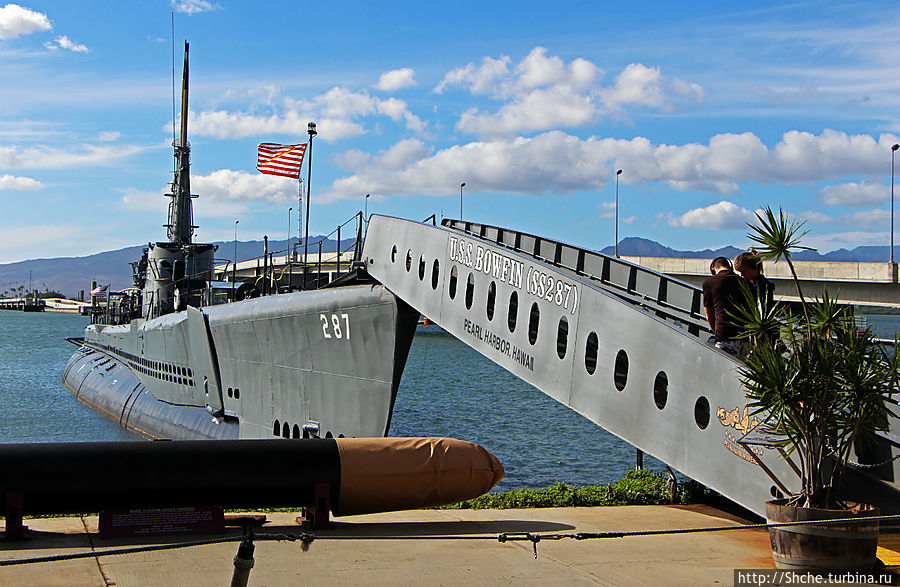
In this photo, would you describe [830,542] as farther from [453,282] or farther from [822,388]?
[453,282]

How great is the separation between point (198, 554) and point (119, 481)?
1022mm

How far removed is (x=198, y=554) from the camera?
23.9 ft

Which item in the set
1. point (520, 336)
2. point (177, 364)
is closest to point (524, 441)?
point (177, 364)

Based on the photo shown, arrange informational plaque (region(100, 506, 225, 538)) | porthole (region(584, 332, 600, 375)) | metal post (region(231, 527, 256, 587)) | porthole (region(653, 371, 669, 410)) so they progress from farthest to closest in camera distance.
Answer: porthole (region(584, 332, 600, 375)), porthole (region(653, 371, 669, 410)), informational plaque (region(100, 506, 225, 538)), metal post (region(231, 527, 256, 587))

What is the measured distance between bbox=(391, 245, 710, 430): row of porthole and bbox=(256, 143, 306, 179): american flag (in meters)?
12.1

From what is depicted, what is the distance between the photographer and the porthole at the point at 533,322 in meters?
11.8

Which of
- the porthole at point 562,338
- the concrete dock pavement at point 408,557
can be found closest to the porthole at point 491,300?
the porthole at point 562,338

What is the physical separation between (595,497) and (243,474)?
4.69 metres

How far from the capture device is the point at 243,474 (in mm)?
7898

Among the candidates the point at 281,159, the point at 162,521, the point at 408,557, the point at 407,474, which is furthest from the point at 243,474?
the point at 281,159

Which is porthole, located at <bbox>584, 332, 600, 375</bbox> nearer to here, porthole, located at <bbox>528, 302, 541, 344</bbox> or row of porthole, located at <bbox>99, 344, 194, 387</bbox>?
porthole, located at <bbox>528, 302, 541, 344</bbox>

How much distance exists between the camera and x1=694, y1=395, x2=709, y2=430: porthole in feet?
29.3

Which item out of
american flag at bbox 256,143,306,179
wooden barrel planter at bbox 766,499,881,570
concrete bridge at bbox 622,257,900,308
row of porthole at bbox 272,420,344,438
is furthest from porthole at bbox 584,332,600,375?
concrete bridge at bbox 622,257,900,308

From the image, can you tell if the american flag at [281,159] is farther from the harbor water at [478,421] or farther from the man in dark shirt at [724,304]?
the man in dark shirt at [724,304]
